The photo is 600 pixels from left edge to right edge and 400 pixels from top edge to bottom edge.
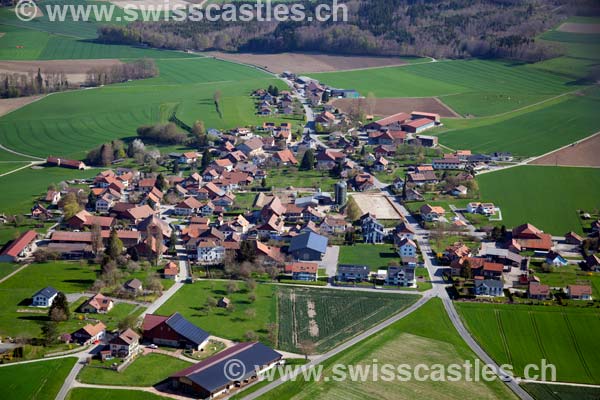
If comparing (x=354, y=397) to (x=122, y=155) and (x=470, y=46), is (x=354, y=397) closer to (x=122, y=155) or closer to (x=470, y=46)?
Answer: (x=122, y=155)

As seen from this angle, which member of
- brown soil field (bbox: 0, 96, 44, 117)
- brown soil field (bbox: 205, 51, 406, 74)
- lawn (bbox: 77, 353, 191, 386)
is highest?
brown soil field (bbox: 205, 51, 406, 74)

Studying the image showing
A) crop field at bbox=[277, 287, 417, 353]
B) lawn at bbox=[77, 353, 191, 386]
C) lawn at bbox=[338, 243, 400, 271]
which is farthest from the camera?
lawn at bbox=[338, 243, 400, 271]

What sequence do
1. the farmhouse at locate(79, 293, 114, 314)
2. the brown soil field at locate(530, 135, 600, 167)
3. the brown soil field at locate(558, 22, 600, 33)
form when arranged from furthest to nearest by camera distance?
1. the brown soil field at locate(558, 22, 600, 33)
2. the brown soil field at locate(530, 135, 600, 167)
3. the farmhouse at locate(79, 293, 114, 314)

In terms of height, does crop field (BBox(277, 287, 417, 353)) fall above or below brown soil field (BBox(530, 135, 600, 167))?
below

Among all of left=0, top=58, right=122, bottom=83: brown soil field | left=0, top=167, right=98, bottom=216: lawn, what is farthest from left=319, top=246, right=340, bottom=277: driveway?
left=0, top=58, right=122, bottom=83: brown soil field

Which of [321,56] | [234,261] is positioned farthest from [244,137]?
[321,56]

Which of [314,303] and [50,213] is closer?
[314,303]

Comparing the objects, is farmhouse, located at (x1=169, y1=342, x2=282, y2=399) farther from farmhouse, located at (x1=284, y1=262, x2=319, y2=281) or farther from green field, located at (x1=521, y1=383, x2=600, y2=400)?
green field, located at (x1=521, y1=383, x2=600, y2=400)
